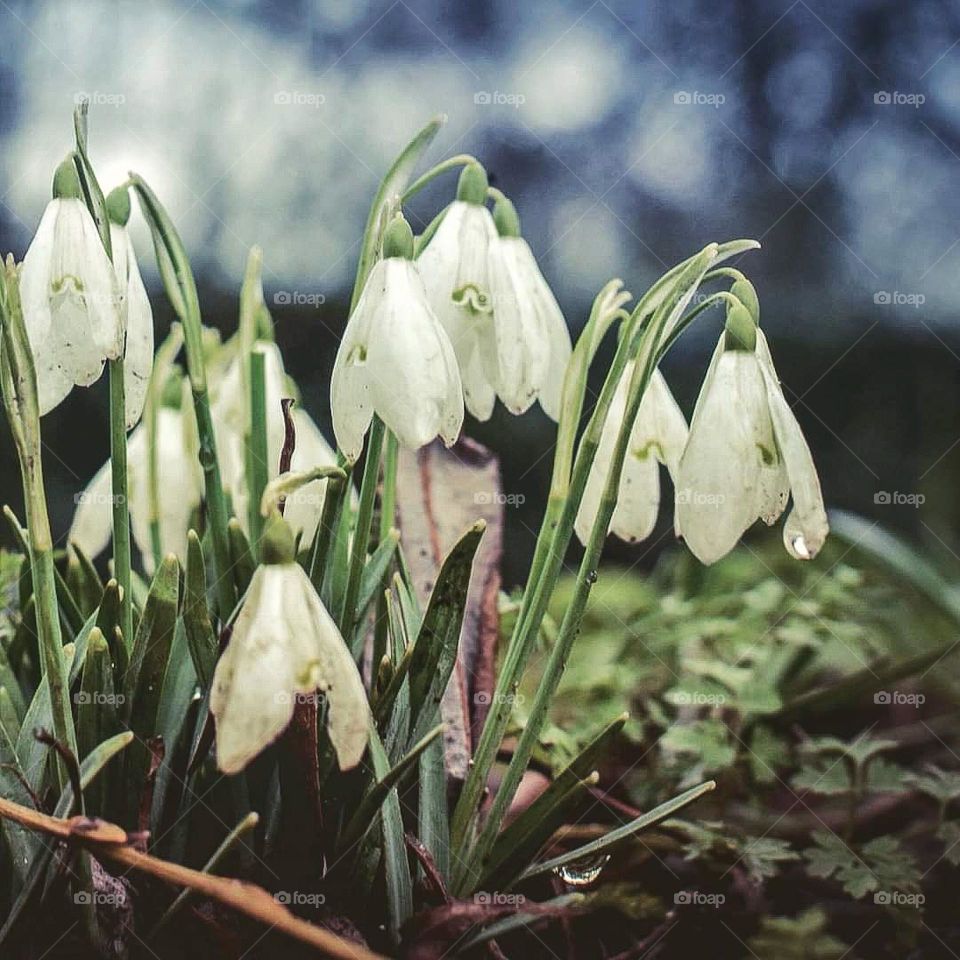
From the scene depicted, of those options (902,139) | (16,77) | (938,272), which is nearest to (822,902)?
(938,272)

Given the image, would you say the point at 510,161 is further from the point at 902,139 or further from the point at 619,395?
the point at 619,395

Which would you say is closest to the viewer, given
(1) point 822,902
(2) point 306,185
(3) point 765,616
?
(1) point 822,902

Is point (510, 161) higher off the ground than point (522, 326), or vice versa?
point (510, 161)

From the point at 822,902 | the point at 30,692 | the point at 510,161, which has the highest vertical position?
the point at 510,161

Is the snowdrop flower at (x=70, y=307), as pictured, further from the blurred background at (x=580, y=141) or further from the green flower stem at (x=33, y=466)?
the blurred background at (x=580, y=141)

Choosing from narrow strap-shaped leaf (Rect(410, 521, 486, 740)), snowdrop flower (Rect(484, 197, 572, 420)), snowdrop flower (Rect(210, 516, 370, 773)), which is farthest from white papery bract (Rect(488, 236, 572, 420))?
snowdrop flower (Rect(210, 516, 370, 773))

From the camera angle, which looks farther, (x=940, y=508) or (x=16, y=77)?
(x=940, y=508)

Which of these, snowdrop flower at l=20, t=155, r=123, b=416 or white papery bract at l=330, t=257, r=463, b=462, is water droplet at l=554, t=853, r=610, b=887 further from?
snowdrop flower at l=20, t=155, r=123, b=416
